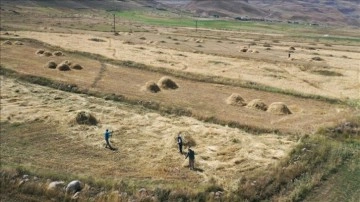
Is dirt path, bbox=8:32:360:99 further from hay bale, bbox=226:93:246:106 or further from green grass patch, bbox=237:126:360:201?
green grass patch, bbox=237:126:360:201

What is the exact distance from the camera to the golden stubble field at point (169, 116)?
30688 millimetres

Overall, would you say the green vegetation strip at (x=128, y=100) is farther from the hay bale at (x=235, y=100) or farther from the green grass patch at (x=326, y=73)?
the green grass patch at (x=326, y=73)

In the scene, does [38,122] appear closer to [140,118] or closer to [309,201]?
[140,118]

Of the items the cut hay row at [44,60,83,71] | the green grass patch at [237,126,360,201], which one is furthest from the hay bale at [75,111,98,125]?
the cut hay row at [44,60,83,71]

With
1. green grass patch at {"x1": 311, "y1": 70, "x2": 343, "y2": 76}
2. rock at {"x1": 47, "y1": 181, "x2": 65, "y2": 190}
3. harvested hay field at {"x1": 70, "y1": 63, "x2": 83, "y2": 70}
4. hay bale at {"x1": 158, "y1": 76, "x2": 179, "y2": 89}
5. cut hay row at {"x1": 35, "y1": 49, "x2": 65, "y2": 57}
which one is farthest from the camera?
cut hay row at {"x1": 35, "y1": 49, "x2": 65, "y2": 57}

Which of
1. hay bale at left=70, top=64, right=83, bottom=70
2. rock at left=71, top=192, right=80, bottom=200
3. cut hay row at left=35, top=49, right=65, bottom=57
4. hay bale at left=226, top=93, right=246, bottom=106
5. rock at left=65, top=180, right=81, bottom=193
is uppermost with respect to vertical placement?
hay bale at left=226, top=93, right=246, bottom=106

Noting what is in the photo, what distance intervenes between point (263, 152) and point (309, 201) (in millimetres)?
7425

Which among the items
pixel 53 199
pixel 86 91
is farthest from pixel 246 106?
pixel 53 199

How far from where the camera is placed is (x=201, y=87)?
55000 millimetres

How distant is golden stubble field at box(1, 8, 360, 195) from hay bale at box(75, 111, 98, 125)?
2.39ft

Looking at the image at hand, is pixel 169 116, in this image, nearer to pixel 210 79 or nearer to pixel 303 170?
pixel 303 170

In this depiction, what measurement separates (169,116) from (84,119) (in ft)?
27.4

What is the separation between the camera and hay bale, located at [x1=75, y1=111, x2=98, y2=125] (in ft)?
127

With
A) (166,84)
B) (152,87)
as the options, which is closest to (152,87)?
(152,87)
